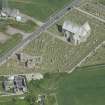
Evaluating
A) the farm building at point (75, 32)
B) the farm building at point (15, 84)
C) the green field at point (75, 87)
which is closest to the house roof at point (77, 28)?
the farm building at point (75, 32)

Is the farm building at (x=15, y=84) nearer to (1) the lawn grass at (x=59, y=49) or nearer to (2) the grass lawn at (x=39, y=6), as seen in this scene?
(1) the lawn grass at (x=59, y=49)

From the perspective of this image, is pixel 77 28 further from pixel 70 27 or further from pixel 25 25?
pixel 25 25

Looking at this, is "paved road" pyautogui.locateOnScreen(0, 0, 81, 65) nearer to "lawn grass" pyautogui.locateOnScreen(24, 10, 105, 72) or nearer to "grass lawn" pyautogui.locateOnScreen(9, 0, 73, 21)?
"lawn grass" pyautogui.locateOnScreen(24, 10, 105, 72)

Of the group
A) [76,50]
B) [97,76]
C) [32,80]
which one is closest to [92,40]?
[76,50]

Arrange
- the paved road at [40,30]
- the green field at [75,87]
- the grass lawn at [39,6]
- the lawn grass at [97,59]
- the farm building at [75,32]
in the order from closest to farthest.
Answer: the green field at [75,87], the paved road at [40,30], the lawn grass at [97,59], the farm building at [75,32], the grass lawn at [39,6]

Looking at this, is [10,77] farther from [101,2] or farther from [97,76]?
[101,2]

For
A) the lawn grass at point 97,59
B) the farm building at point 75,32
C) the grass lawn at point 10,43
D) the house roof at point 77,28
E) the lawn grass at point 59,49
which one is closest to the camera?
the lawn grass at point 59,49

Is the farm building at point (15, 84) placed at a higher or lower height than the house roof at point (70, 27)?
lower
